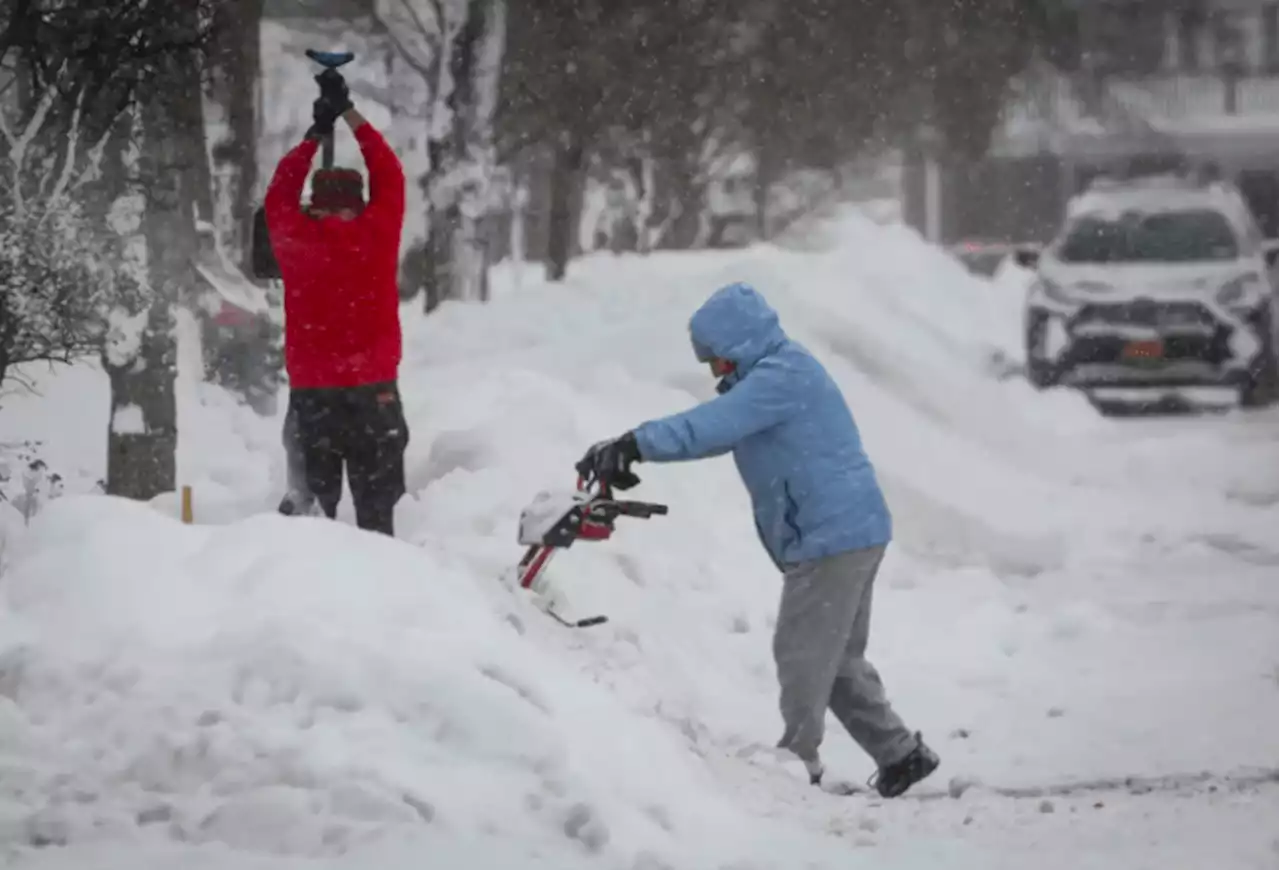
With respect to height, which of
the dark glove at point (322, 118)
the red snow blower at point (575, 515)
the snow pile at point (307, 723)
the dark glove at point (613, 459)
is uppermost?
the dark glove at point (322, 118)

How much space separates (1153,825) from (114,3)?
4.99 metres

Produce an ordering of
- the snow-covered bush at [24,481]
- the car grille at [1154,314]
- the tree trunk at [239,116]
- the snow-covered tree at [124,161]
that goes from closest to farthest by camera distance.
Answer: the snow-covered tree at [124,161] < the snow-covered bush at [24,481] < the tree trunk at [239,116] < the car grille at [1154,314]

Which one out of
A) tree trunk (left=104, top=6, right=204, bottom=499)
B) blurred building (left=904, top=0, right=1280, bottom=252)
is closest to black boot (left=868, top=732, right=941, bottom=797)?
tree trunk (left=104, top=6, right=204, bottom=499)

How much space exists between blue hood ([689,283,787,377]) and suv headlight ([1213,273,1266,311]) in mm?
9595

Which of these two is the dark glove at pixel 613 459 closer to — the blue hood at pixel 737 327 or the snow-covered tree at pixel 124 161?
the blue hood at pixel 737 327

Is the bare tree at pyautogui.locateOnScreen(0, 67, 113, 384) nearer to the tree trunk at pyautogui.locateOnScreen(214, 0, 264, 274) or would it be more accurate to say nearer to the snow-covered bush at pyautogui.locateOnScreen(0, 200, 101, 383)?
the snow-covered bush at pyautogui.locateOnScreen(0, 200, 101, 383)

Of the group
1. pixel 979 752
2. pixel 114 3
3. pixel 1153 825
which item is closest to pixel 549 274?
pixel 114 3

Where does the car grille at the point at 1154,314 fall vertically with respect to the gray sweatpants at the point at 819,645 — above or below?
above

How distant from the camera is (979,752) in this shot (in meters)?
7.15

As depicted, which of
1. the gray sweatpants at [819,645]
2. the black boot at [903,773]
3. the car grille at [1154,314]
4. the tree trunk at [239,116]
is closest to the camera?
the gray sweatpants at [819,645]

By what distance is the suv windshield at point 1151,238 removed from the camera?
15.9 metres

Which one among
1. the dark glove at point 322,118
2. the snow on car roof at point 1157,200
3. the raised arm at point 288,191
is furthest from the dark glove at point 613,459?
the snow on car roof at point 1157,200

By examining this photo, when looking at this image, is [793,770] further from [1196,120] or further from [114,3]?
[1196,120]

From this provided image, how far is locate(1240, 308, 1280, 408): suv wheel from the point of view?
49.3 ft
